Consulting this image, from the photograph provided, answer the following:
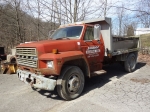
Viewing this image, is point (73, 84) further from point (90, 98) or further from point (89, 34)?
point (89, 34)

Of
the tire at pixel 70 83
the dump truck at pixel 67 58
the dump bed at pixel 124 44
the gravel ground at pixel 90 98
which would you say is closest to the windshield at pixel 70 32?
the dump truck at pixel 67 58

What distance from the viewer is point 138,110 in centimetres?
383

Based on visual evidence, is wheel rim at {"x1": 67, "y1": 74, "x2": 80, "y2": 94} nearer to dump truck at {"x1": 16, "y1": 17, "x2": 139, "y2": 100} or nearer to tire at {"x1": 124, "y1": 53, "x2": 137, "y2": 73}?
dump truck at {"x1": 16, "y1": 17, "x2": 139, "y2": 100}

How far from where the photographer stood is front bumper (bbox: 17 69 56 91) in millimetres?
4066

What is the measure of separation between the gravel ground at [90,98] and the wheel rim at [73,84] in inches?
12.0

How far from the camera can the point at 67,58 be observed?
14.0ft

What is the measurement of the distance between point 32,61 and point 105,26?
129 inches

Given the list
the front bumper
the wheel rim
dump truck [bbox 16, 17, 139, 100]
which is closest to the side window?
dump truck [bbox 16, 17, 139, 100]

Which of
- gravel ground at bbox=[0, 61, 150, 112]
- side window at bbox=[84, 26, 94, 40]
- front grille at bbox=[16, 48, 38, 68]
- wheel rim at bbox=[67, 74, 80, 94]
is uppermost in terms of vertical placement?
side window at bbox=[84, 26, 94, 40]

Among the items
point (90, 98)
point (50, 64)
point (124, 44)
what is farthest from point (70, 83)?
point (124, 44)

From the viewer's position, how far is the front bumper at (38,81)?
160 inches

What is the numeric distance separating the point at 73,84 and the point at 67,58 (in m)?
0.87

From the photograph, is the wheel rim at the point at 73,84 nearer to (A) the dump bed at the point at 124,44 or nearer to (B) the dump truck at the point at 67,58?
(B) the dump truck at the point at 67,58

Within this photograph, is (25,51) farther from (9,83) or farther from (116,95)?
(116,95)
